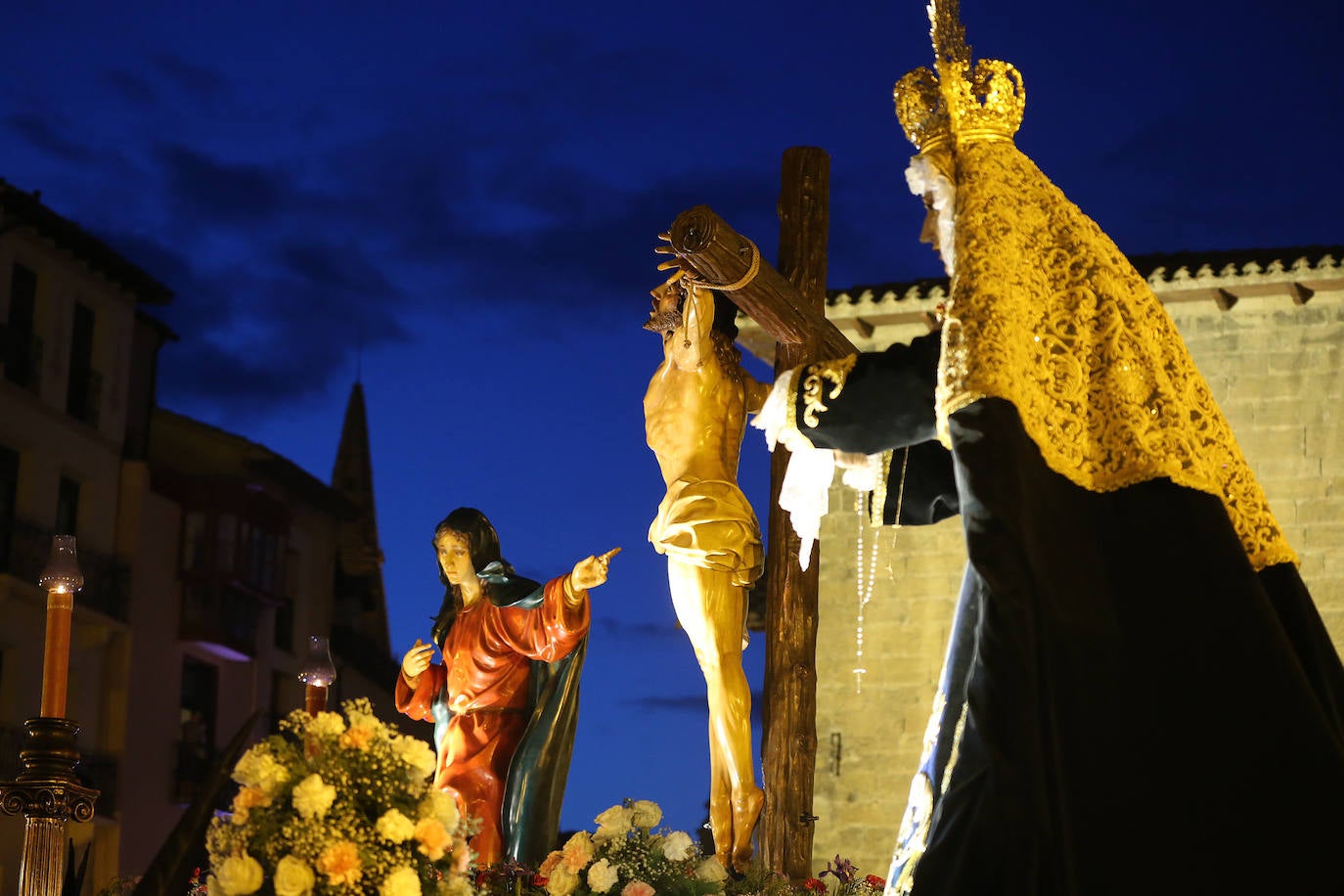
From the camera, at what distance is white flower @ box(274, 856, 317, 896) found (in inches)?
156

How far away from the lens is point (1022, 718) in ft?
14.1

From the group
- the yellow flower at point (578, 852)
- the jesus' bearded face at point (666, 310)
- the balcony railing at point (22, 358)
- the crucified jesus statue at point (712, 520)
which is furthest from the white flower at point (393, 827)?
the balcony railing at point (22, 358)

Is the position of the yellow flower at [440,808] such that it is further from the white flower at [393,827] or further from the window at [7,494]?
the window at [7,494]

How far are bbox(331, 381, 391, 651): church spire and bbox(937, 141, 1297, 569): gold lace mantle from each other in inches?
922

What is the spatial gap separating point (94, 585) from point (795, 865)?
16.4 metres

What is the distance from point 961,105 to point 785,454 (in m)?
1.91

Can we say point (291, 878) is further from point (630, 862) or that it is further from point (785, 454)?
point (785, 454)

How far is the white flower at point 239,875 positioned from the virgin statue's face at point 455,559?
2.86m

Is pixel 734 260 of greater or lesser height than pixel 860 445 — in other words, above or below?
above

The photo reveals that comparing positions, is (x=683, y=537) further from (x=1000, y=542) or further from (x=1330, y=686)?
(x=1330, y=686)

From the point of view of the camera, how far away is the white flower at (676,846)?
17.0ft

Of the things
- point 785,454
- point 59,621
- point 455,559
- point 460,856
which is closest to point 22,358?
point 455,559

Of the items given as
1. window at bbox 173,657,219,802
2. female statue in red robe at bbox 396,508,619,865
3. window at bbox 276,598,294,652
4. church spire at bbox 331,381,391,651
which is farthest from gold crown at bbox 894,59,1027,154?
church spire at bbox 331,381,391,651

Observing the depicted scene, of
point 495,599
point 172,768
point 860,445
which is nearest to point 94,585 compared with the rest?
point 172,768
